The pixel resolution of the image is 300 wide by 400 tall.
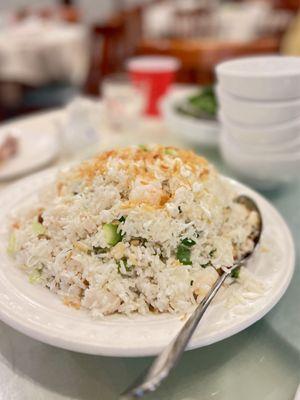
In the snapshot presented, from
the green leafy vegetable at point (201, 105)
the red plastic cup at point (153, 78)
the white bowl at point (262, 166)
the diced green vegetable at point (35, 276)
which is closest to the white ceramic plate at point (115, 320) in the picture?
the diced green vegetable at point (35, 276)

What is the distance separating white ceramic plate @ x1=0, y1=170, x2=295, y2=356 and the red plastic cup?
4.22ft

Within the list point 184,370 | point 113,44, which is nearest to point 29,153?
point 184,370

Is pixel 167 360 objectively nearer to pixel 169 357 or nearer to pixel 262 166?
pixel 169 357

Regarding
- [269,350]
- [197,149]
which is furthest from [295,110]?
[269,350]

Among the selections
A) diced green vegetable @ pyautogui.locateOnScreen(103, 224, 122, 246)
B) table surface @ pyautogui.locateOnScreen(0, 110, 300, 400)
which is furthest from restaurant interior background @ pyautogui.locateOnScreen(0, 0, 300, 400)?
diced green vegetable @ pyautogui.locateOnScreen(103, 224, 122, 246)

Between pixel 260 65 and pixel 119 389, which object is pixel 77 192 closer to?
pixel 119 389

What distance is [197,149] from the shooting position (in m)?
1.63

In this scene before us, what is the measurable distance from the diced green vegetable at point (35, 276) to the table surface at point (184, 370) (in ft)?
0.34

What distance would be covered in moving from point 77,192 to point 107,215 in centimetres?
15

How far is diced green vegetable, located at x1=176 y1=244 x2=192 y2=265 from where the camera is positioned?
31.1 inches

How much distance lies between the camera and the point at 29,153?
1.56m

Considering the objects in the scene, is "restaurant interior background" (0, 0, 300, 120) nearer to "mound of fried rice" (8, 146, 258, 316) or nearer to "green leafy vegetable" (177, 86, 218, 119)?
"green leafy vegetable" (177, 86, 218, 119)

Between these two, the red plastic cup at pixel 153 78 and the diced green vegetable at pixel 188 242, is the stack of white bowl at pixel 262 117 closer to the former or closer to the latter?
the diced green vegetable at pixel 188 242

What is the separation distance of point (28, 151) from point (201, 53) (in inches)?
57.4
